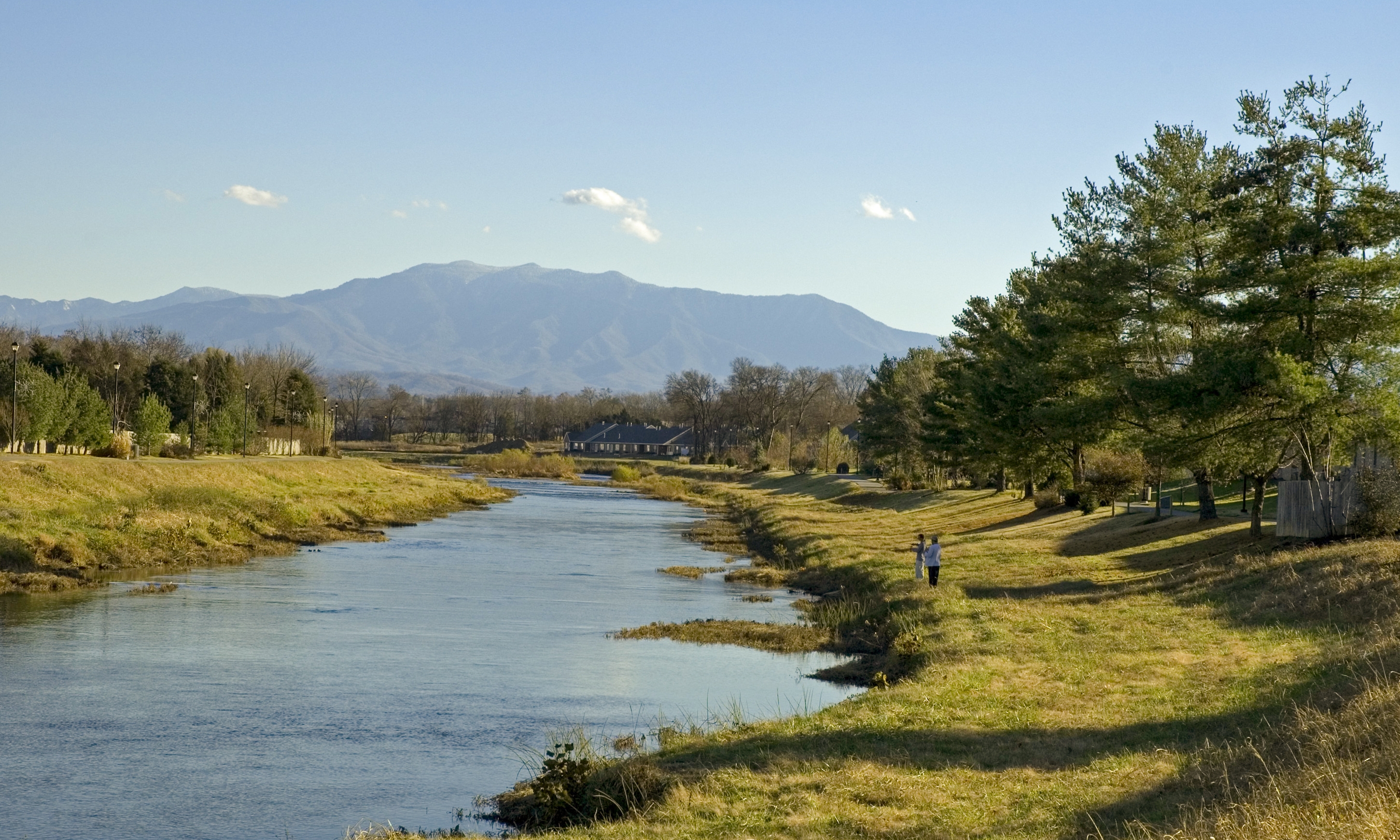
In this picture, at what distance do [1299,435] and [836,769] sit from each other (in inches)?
879

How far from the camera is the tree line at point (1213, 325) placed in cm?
3159

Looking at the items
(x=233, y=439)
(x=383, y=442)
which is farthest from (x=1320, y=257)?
(x=383, y=442)

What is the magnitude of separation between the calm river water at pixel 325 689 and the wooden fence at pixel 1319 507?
1247 cm

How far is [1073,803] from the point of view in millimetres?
13242

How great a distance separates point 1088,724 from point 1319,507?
56.8 ft

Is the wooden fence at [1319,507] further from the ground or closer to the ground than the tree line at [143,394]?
closer to the ground

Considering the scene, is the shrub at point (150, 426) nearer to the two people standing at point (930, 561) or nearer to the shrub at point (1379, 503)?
the two people standing at point (930, 561)

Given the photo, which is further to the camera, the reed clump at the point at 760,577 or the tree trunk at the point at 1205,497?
the reed clump at the point at 760,577

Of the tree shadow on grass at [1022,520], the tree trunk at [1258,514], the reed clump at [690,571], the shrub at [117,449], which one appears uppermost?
the shrub at [117,449]

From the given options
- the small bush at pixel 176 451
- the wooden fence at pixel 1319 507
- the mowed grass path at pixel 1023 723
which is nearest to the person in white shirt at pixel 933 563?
the mowed grass path at pixel 1023 723

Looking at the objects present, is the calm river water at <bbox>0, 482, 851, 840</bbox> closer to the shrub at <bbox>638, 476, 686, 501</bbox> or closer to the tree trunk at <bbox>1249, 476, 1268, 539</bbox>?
the tree trunk at <bbox>1249, 476, 1268, 539</bbox>

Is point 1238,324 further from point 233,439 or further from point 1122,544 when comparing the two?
point 233,439

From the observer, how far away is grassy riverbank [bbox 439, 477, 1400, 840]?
40.9ft

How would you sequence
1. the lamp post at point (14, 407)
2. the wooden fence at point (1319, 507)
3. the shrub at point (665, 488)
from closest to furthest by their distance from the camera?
the wooden fence at point (1319, 507)
the lamp post at point (14, 407)
the shrub at point (665, 488)
